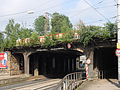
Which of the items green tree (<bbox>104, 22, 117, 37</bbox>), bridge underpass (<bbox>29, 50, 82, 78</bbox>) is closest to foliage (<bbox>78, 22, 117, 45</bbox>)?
green tree (<bbox>104, 22, 117, 37</bbox>)

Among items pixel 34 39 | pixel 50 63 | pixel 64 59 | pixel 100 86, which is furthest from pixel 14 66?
pixel 100 86

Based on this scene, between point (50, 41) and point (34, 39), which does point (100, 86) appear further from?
point (34, 39)

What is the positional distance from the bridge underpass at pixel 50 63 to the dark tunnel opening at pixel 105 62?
4481 millimetres

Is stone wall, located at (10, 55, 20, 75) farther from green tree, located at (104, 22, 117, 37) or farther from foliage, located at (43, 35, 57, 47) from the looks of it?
green tree, located at (104, 22, 117, 37)

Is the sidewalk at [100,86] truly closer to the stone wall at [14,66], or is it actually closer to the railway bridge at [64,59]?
the railway bridge at [64,59]

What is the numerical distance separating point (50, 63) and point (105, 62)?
42.7 ft

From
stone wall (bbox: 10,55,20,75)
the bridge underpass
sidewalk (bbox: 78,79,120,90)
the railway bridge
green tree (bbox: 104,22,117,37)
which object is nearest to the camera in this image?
sidewalk (bbox: 78,79,120,90)

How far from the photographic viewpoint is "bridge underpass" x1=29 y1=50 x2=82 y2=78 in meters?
32.4

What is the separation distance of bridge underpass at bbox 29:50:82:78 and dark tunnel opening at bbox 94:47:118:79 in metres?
4.48

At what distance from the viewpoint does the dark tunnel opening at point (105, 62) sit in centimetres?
2300

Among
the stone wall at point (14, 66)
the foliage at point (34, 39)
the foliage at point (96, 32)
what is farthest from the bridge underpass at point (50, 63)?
the foliage at point (96, 32)

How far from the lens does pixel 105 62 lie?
26328mm

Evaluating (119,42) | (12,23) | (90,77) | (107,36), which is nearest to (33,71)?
(90,77)

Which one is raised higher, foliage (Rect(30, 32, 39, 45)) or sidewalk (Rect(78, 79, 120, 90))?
foliage (Rect(30, 32, 39, 45))
